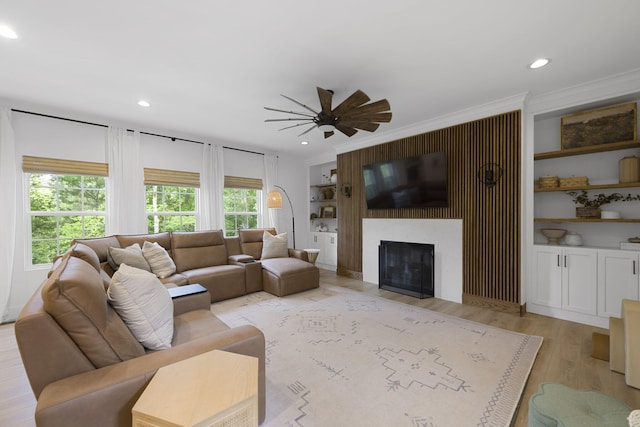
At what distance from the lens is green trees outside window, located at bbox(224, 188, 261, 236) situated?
5.38 metres

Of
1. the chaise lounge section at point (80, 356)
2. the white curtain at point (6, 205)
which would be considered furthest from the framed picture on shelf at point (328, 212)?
the chaise lounge section at point (80, 356)

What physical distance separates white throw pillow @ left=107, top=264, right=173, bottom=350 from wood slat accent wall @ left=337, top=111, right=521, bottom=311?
11.7 ft

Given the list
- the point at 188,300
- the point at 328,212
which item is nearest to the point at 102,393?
the point at 188,300

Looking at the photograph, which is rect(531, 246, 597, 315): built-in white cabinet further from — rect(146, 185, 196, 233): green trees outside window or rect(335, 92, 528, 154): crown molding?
rect(146, 185, 196, 233): green trees outside window

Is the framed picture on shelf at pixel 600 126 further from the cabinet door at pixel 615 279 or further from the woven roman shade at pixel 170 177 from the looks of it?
the woven roman shade at pixel 170 177

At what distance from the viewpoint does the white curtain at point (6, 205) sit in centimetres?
318

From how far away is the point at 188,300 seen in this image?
7.50 feet

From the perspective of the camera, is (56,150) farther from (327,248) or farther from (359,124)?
(327,248)

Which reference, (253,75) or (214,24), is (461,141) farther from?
(214,24)

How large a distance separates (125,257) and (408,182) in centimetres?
391

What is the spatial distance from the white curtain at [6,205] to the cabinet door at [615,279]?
664cm

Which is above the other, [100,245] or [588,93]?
[588,93]

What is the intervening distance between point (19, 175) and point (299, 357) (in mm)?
4042

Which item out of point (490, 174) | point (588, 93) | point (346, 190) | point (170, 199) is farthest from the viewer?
point (346, 190)
